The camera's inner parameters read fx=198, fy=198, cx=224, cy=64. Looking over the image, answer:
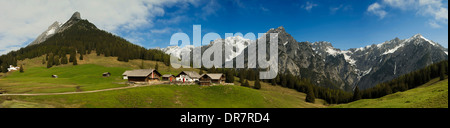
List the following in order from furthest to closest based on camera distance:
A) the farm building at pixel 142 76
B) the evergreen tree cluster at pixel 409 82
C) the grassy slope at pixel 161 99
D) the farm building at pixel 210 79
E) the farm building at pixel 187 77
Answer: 1. the evergreen tree cluster at pixel 409 82
2. the farm building at pixel 187 77
3. the farm building at pixel 142 76
4. the farm building at pixel 210 79
5. the grassy slope at pixel 161 99

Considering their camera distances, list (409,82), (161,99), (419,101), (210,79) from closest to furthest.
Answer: (419,101), (161,99), (210,79), (409,82)

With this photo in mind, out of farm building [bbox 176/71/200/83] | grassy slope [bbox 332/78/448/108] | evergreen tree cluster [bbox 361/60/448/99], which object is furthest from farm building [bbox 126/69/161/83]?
evergreen tree cluster [bbox 361/60/448/99]

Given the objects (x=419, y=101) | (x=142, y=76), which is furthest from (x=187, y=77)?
(x=419, y=101)

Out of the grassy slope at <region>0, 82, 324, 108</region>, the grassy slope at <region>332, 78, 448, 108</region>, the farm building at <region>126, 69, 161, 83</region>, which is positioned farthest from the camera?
the farm building at <region>126, 69, 161, 83</region>

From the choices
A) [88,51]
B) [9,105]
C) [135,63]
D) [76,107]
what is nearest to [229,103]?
[76,107]

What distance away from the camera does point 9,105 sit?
36594 millimetres

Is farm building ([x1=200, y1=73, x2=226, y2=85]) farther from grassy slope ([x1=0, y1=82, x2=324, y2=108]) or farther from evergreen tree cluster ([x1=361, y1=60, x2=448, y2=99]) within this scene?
evergreen tree cluster ([x1=361, y1=60, x2=448, y2=99])

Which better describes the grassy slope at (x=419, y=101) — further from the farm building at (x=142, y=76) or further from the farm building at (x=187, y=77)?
the farm building at (x=142, y=76)

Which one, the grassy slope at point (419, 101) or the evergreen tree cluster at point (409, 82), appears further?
the evergreen tree cluster at point (409, 82)

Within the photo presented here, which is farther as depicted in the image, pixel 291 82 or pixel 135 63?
pixel 135 63

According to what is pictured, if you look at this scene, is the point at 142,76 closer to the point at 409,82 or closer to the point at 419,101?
the point at 419,101

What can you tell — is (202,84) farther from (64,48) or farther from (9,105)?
(64,48)

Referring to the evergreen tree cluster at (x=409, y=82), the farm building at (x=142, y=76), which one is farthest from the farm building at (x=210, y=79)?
the evergreen tree cluster at (x=409, y=82)
